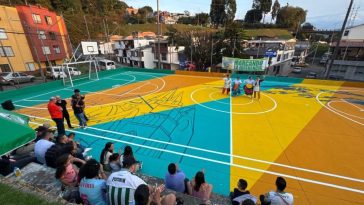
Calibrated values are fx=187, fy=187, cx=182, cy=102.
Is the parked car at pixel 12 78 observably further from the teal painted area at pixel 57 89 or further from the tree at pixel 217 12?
the tree at pixel 217 12

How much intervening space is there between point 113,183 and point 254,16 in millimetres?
99258

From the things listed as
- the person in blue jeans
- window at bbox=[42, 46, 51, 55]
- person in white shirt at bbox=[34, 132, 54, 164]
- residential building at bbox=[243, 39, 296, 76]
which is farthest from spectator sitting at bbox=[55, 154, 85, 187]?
window at bbox=[42, 46, 51, 55]

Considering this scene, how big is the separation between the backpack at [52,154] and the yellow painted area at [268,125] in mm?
5732

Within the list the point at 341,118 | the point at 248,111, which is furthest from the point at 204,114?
the point at 341,118

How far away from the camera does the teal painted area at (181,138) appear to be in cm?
741

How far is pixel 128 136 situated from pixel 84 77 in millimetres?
17204

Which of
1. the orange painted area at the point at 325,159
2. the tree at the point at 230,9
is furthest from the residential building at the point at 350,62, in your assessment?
the tree at the point at 230,9

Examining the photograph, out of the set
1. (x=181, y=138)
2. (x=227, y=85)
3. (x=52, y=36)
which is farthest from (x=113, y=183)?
(x=52, y=36)

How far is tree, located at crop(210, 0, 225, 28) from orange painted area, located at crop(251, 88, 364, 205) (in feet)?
259

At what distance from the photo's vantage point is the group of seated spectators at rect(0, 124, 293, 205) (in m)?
3.44

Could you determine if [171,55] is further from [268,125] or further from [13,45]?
[268,125]

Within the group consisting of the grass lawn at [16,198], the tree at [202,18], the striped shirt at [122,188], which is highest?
the tree at [202,18]

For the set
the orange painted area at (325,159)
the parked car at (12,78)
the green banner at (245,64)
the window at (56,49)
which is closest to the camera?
the orange painted area at (325,159)

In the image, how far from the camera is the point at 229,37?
33500 millimetres
